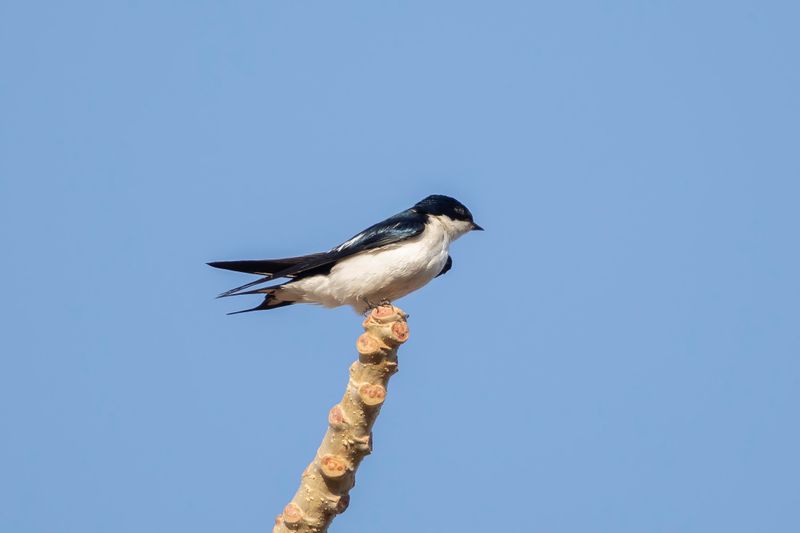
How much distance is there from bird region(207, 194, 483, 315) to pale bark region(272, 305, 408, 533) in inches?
93.7

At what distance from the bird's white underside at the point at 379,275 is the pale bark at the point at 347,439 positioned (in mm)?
2348

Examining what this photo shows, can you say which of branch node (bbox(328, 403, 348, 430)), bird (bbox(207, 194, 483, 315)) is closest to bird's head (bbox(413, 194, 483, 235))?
bird (bbox(207, 194, 483, 315))

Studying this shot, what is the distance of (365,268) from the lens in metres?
7.22

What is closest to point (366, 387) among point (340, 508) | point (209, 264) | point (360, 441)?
point (360, 441)

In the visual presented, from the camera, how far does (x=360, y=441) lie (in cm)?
451

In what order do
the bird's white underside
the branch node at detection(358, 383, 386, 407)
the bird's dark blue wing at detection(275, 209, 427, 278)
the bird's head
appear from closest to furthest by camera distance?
1. the branch node at detection(358, 383, 386, 407)
2. the bird's white underside
3. the bird's dark blue wing at detection(275, 209, 427, 278)
4. the bird's head

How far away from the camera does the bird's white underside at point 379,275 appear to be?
282 inches

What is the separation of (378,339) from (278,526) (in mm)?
916

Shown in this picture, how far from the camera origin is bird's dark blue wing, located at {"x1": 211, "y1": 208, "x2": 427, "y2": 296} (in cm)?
738

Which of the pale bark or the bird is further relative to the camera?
the bird

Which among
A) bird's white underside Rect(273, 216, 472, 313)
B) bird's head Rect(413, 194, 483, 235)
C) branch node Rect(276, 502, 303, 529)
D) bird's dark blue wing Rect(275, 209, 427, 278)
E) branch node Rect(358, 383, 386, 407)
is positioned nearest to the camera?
branch node Rect(276, 502, 303, 529)

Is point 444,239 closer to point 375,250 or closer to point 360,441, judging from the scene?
point 375,250

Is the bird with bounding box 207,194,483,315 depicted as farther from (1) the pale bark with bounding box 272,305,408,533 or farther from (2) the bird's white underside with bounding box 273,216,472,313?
(1) the pale bark with bounding box 272,305,408,533

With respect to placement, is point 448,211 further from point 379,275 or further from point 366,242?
point 379,275
